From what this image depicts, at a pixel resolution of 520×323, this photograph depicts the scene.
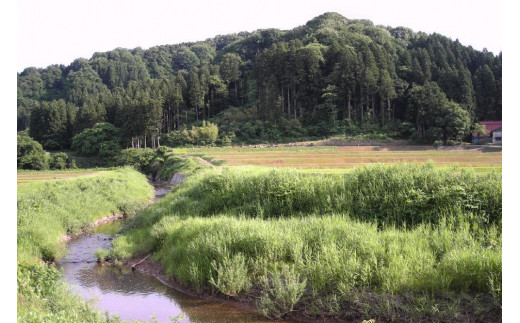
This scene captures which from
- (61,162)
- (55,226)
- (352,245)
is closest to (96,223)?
(55,226)

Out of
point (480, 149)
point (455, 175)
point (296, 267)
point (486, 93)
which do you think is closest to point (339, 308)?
point (296, 267)

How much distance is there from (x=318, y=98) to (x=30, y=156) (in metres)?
46.3

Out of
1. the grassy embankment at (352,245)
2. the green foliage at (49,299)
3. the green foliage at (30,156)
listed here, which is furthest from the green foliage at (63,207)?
the green foliage at (30,156)

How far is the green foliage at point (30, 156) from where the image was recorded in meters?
54.7

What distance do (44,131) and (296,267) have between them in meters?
75.3

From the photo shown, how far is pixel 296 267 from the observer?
11.3 meters

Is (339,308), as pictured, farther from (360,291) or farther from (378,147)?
(378,147)

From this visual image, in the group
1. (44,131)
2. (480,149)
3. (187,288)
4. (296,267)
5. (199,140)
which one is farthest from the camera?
(44,131)

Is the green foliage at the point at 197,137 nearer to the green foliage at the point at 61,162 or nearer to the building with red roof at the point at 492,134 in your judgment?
the green foliage at the point at 61,162

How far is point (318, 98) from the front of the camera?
7606cm

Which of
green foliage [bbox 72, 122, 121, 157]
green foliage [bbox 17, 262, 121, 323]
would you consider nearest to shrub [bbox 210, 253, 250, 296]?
green foliage [bbox 17, 262, 121, 323]

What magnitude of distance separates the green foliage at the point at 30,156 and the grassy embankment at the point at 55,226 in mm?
24652

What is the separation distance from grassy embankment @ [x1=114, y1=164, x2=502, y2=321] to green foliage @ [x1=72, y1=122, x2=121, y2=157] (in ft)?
167

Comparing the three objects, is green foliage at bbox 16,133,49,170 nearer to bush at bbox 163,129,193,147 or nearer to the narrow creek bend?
bush at bbox 163,129,193,147
